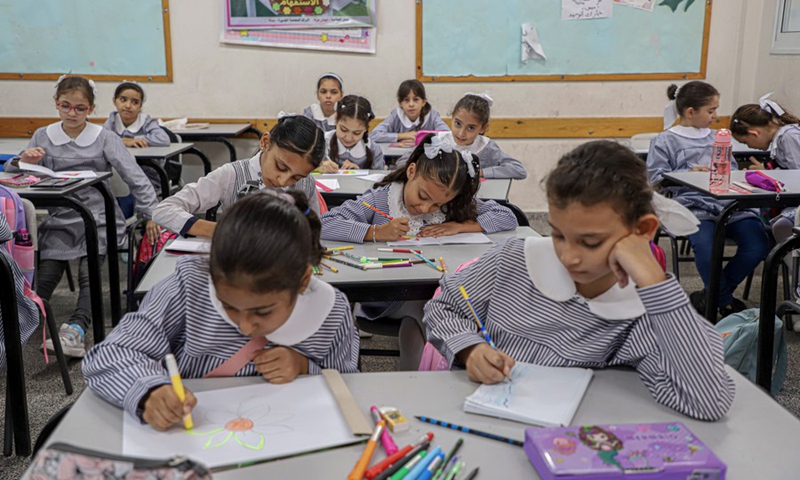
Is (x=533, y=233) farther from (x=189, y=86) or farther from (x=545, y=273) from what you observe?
(x=189, y=86)

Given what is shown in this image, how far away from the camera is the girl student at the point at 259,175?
237cm

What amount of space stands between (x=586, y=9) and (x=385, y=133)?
183 cm

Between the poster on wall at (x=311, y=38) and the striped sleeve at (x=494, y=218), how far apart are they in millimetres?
3284

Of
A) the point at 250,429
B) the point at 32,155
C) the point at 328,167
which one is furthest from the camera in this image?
the point at 328,167

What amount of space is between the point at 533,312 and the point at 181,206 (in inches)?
58.8

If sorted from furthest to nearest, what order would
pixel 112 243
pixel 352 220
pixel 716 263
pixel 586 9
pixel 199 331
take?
pixel 586 9
pixel 112 243
pixel 716 263
pixel 352 220
pixel 199 331

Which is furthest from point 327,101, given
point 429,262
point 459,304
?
point 459,304

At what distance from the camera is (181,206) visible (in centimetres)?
249

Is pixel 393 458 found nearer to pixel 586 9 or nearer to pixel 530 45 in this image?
pixel 530 45

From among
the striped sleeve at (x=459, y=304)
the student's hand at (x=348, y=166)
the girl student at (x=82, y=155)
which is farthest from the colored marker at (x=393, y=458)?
the student's hand at (x=348, y=166)

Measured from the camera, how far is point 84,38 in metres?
5.52

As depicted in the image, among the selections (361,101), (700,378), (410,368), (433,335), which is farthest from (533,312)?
(361,101)

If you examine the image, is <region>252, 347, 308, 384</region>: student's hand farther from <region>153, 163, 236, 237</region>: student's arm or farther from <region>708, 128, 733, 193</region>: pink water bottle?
<region>708, 128, 733, 193</region>: pink water bottle

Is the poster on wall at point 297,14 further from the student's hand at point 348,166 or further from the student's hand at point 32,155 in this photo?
A: the student's hand at point 32,155
